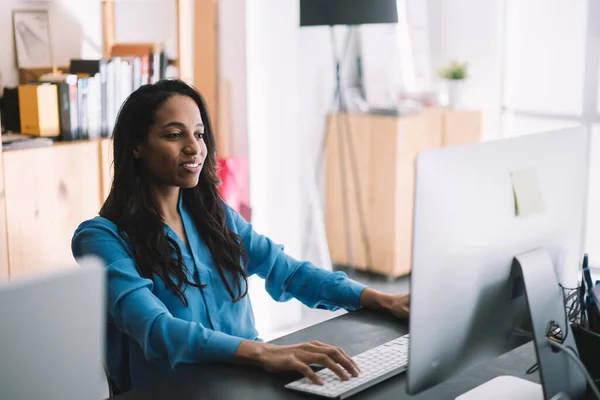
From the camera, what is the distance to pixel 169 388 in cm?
165

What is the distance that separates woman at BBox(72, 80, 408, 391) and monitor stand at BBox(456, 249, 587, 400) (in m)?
0.51

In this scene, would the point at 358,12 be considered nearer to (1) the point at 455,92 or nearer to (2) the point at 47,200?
(1) the point at 455,92

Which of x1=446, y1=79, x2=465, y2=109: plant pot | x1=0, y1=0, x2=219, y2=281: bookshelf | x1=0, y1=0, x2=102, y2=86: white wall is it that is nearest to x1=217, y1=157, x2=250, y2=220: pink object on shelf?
x1=0, y1=0, x2=219, y2=281: bookshelf

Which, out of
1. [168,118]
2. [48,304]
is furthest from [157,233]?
[48,304]

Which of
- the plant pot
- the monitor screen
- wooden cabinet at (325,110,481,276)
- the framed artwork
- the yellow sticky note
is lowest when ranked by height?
wooden cabinet at (325,110,481,276)

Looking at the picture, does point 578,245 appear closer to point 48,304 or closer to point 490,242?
point 490,242

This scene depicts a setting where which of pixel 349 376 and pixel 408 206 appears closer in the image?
pixel 349 376

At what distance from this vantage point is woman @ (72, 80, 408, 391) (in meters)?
1.86

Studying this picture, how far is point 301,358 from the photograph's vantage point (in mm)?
1701

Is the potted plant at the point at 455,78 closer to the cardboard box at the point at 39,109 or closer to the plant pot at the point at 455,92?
the plant pot at the point at 455,92

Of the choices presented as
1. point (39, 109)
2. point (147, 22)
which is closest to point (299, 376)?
point (39, 109)

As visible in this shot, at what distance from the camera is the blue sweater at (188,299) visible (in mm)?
1810

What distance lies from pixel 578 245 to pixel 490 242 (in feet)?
1.12

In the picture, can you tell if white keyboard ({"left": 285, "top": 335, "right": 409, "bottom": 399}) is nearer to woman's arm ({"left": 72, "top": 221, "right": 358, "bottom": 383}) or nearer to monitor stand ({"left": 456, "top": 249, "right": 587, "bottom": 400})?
woman's arm ({"left": 72, "top": 221, "right": 358, "bottom": 383})
